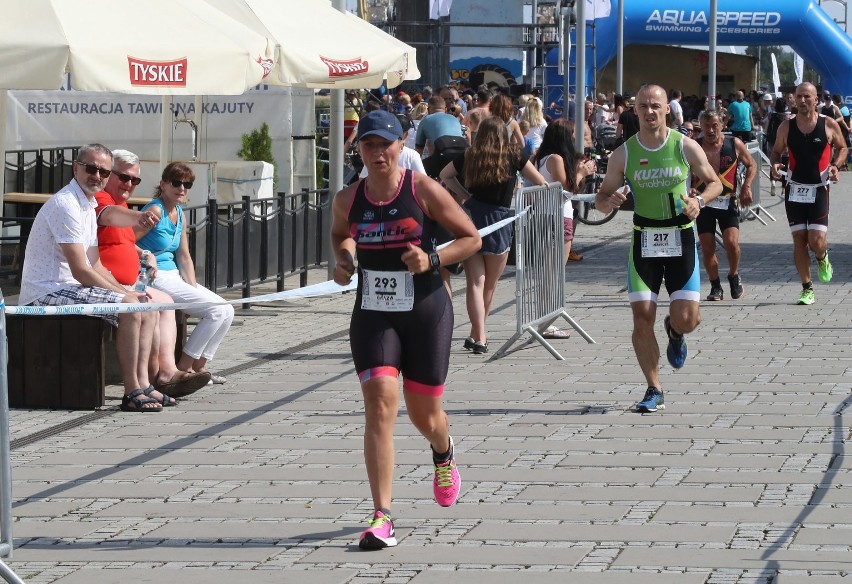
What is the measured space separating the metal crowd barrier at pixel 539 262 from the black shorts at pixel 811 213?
2.98 m

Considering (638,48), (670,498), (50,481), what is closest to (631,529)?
(670,498)

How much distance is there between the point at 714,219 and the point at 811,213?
90 centimetres

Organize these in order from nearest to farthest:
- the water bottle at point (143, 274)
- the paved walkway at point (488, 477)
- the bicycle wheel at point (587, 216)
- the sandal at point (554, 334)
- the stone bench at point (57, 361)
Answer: the paved walkway at point (488, 477) < the stone bench at point (57, 361) < the water bottle at point (143, 274) < the sandal at point (554, 334) < the bicycle wheel at point (587, 216)

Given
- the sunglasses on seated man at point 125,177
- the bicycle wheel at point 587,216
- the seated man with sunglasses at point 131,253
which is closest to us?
the seated man with sunglasses at point 131,253

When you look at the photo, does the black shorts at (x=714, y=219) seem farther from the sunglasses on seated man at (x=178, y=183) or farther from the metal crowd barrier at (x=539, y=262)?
the sunglasses on seated man at (x=178, y=183)

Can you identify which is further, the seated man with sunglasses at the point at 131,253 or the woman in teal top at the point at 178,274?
Result: the woman in teal top at the point at 178,274

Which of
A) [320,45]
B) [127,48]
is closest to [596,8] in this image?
[320,45]

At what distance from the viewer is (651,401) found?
9094mm

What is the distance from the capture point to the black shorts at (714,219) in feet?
47.7

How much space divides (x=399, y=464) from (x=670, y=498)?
147 centimetres

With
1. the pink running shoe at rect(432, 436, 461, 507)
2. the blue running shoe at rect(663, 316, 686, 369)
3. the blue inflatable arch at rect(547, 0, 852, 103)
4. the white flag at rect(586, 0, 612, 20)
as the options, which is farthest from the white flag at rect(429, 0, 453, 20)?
the pink running shoe at rect(432, 436, 461, 507)

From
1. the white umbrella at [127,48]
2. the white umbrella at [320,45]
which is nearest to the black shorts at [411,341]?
the white umbrella at [127,48]

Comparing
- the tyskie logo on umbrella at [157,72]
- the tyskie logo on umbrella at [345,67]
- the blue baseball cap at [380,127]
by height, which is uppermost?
the tyskie logo on umbrella at [345,67]

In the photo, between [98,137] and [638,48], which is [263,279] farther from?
[638,48]
